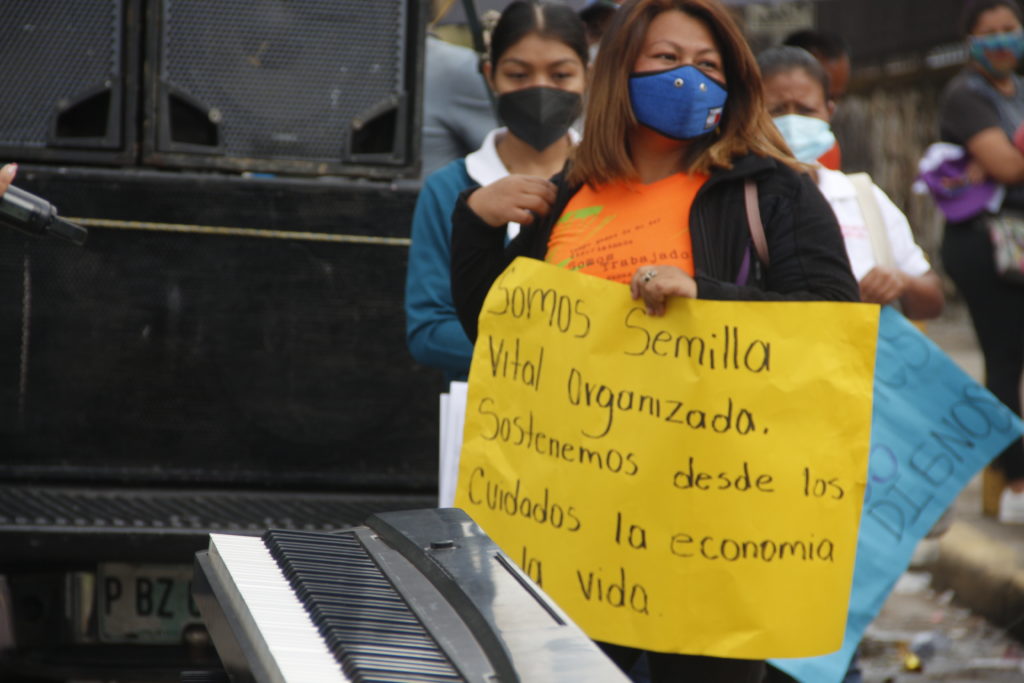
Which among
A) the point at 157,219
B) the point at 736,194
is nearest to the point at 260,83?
the point at 157,219

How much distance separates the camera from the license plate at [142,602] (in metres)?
3.97

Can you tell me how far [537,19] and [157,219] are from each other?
1.16 meters

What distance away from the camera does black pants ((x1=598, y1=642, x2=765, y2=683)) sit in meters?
2.81

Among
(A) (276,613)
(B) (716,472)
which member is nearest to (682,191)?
(B) (716,472)

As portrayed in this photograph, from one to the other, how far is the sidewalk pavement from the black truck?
9.28 ft

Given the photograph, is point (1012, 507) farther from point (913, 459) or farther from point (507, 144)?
point (507, 144)

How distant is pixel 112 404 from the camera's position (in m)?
4.21

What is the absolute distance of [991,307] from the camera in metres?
6.78

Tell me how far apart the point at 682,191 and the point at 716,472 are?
0.55 m

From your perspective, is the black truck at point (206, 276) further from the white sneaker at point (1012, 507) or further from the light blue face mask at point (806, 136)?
the white sneaker at point (1012, 507)

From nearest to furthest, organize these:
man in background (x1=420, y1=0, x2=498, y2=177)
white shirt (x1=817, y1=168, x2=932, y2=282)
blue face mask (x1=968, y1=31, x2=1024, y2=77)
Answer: white shirt (x1=817, y1=168, x2=932, y2=282) → man in background (x1=420, y1=0, x2=498, y2=177) → blue face mask (x1=968, y1=31, x2=1024, y2=77)

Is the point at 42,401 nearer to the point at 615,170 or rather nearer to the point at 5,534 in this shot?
the point at 5,534

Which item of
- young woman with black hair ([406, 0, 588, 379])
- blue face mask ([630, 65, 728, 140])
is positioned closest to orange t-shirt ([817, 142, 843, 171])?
young woman with black hair ([406, 0, 588, 379])

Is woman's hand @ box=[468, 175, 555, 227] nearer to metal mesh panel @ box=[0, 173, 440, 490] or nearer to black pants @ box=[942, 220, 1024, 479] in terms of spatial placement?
metal mesh panel @ box=[0, 173, 440, 490]
